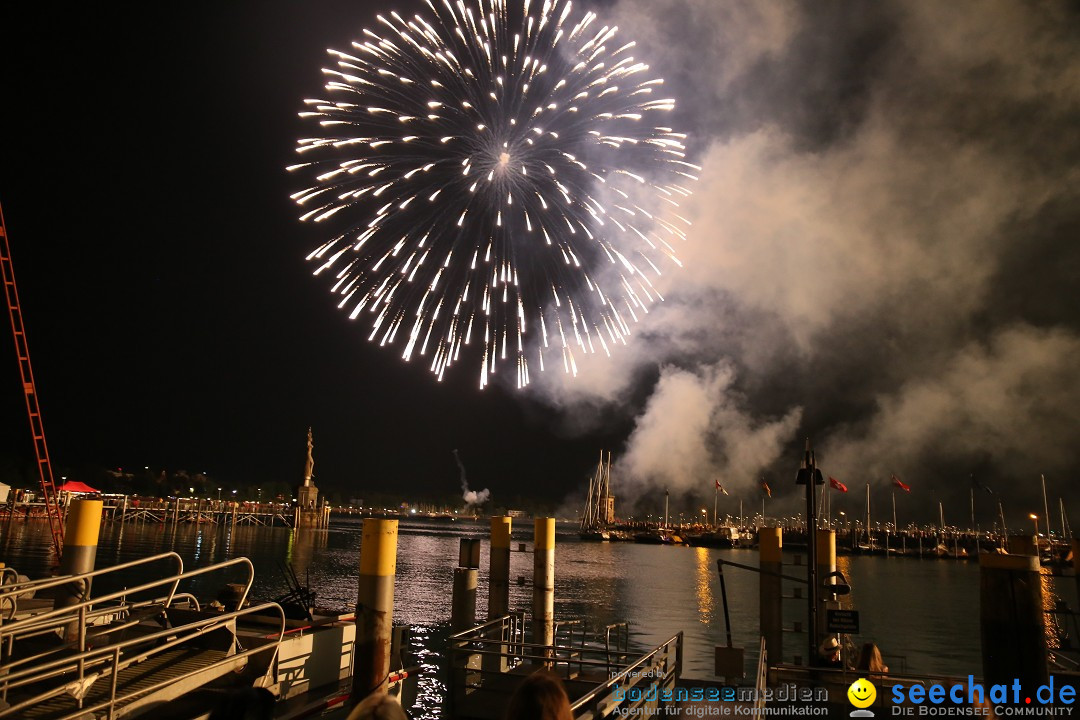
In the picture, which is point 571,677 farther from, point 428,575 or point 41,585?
point 428,575

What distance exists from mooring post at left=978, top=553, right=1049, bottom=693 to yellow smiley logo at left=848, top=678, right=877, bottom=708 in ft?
12.1

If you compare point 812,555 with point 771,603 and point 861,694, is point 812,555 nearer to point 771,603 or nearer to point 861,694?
point 771,603

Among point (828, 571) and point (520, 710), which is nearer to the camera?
point (520, 710)

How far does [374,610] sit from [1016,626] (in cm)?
1166

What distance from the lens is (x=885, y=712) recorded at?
14641mm

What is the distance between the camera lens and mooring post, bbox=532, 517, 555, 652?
22.0 metres

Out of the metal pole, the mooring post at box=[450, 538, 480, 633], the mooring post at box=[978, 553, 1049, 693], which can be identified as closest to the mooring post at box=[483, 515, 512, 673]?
the mooring post at box=[450, 538, 480, 633]

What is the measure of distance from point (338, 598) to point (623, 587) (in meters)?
33.8

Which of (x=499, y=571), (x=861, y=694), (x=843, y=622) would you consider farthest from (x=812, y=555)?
(x=499, y=571)

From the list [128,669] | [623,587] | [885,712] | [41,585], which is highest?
[41,585]

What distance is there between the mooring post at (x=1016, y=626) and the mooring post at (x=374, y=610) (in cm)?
1063

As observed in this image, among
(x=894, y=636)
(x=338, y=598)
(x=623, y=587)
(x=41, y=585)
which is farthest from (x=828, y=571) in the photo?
(x=623, y=587)

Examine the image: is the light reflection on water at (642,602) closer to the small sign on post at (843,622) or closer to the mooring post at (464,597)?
the mooring post at (464,597)

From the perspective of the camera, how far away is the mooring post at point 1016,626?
11141 mm
